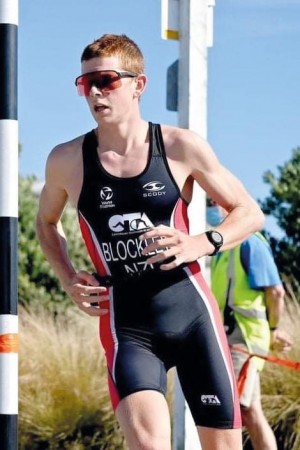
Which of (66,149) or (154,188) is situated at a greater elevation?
(66,149)

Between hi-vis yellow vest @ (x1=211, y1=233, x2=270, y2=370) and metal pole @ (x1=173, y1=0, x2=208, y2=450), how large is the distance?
73.0 inches

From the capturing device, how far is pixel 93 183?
17.7ft

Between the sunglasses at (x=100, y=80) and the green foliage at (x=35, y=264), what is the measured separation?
1453 centimetres

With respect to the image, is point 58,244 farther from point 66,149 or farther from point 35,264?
point 35,264

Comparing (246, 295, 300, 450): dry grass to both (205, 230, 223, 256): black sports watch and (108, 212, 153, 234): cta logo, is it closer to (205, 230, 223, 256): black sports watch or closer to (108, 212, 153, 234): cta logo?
(205, 230, 223, 256): black sports watch

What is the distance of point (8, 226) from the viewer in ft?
17.7

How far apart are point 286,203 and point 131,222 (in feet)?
45.8

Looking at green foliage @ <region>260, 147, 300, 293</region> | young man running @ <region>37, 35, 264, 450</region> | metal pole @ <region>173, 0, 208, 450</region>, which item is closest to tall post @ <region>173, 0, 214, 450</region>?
metal pole @ <region>173, 0, 208, 450</region>

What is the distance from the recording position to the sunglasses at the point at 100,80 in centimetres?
539

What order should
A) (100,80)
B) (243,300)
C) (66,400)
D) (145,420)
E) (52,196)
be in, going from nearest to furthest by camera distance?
(145,420)
(100,80)
(52,196)
(243,300)
(66,400)

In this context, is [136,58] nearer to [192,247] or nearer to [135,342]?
[192,247]

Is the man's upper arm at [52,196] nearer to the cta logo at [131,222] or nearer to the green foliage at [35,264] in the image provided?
the cta logo at [131,222]

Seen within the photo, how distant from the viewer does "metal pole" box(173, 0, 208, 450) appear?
24.1 feet

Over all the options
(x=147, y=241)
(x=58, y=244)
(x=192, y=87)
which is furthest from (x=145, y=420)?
(x=192, y=87)
